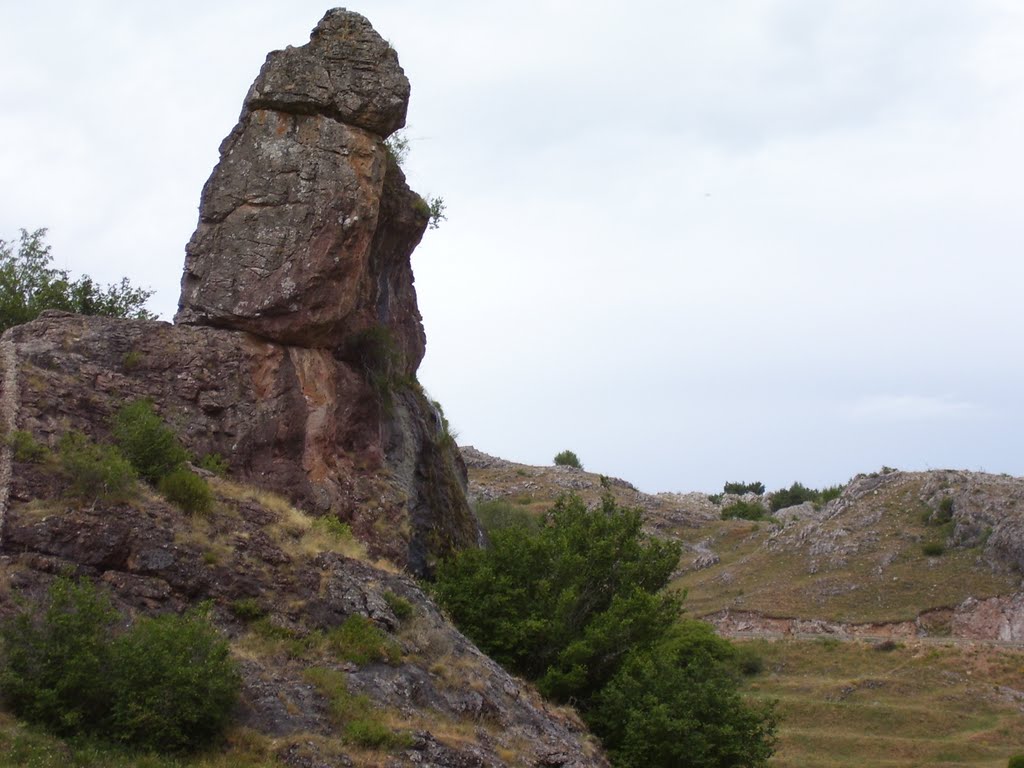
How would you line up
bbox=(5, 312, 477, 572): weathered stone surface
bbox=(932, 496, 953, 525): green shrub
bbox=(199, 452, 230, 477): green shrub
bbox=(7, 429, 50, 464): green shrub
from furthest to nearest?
bbox=(932, 496, 953, 525): green shrub, bbox=(199, 452, 230, 477): green shrub, bbox=(5, 312, 477, 572): weathered stone surface, bbox=(7, 429, 50, 464): green shrub

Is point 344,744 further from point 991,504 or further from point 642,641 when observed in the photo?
point 991,504

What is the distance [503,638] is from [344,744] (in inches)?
392

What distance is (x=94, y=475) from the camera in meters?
17.5

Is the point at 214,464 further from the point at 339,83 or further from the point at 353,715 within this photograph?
the point at 339,83

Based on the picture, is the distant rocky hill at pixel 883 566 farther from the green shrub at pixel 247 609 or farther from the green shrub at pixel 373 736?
the green shrub at pixel 373 736

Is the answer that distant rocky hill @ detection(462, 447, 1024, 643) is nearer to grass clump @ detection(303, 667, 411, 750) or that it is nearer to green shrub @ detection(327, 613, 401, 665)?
green shrub @ detection(327, 613, 401, 665)

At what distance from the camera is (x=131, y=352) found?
23.3m

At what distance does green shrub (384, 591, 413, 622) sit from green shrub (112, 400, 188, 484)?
4471mm

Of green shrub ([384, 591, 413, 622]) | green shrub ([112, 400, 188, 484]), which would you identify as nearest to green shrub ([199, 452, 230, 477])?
green shrub ([112, 400, 188, 484])

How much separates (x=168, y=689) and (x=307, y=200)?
14174mm

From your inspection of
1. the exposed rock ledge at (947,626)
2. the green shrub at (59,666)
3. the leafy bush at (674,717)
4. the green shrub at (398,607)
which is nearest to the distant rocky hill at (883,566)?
the exposed rock ledge at (947,626)

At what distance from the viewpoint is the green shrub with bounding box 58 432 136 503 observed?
17.4m

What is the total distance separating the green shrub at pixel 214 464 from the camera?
2219 centimetres

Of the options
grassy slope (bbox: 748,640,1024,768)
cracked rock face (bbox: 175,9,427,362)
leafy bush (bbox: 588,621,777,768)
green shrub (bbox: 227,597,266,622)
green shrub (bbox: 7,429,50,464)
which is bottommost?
grassy slope (bbox: 748,640,1024,768)
